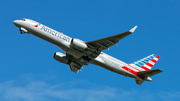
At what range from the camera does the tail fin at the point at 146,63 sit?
51697mm

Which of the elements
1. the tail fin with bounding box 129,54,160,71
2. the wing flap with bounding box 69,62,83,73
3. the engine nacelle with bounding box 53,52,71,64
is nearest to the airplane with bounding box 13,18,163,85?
the tail fin with bounding box 129,54,160,71

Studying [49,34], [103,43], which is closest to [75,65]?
[49,34]

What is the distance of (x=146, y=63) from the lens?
53156mm

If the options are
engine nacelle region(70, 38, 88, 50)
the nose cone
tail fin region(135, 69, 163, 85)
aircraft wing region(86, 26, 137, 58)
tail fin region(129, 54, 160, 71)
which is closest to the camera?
aircraft wing region(86, 26, 137, 58)

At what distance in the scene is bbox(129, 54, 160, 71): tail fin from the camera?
5170cm

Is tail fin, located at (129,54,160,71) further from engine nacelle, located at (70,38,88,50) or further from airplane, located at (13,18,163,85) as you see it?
engine nacelle, located at (70,38,88,50)

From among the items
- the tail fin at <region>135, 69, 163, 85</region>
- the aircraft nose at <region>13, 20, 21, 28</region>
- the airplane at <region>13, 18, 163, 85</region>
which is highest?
the aircraft nose at <region>13, 20, 21, 28</region>

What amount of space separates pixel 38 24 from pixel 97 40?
11.2 m

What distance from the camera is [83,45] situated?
146 feet

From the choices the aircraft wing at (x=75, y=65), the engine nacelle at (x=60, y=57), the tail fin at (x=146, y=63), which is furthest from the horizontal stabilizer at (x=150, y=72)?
the engine nacelle at (x=60, y=57)

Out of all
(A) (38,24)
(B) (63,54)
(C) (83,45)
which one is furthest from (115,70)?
(A) (38,24)

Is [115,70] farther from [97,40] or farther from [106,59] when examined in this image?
[97,40]

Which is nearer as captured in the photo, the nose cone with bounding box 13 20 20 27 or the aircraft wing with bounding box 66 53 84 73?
the nose cone with bounding box 13 20 20 27

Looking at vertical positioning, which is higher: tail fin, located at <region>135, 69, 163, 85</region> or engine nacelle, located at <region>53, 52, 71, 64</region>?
engine nacelle, located at <region>53, 52, 71, 64</region>
